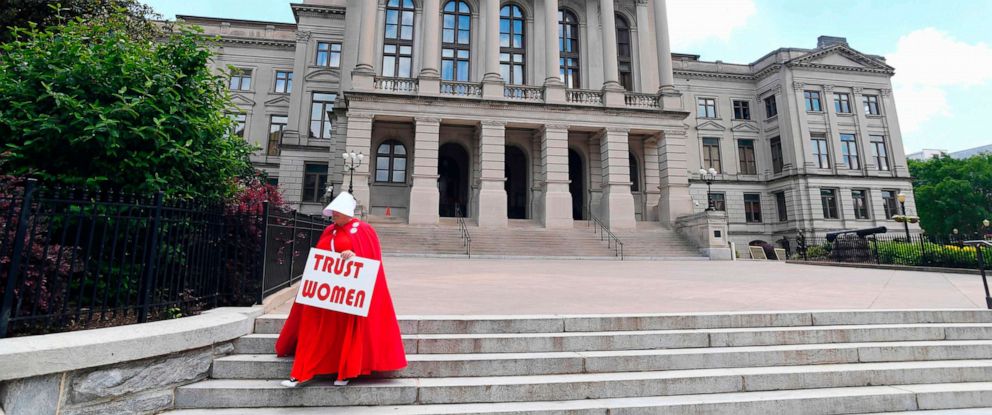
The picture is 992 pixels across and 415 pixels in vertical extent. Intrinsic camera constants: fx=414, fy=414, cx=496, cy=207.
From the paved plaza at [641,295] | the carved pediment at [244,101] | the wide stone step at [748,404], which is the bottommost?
the wide stone step at [748,404]

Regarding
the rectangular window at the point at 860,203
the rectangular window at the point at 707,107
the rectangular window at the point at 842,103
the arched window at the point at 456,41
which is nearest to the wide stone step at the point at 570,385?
the arched window at the point at 456,41

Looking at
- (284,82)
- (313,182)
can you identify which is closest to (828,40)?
(313,182)

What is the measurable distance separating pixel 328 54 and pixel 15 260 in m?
31.1

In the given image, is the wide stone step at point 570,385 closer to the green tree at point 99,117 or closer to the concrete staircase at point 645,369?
the concrete staircase at point 645,369

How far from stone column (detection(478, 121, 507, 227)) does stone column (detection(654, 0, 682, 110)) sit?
409 inches

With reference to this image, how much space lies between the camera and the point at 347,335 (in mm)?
3328

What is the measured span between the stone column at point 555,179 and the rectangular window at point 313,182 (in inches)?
615

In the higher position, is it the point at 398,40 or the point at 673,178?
the point at 398,40

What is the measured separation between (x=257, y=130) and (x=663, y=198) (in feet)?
94.8

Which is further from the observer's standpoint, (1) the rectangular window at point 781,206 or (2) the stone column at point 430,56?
(1) the rectangular window at point 781,206

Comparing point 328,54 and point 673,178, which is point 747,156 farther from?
point 328,54

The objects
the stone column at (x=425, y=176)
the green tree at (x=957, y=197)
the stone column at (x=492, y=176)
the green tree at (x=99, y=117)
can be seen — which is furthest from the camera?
the green tree at (x=957, y=197)

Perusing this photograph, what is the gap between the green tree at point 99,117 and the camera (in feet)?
15.3

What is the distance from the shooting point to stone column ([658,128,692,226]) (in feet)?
77.9
